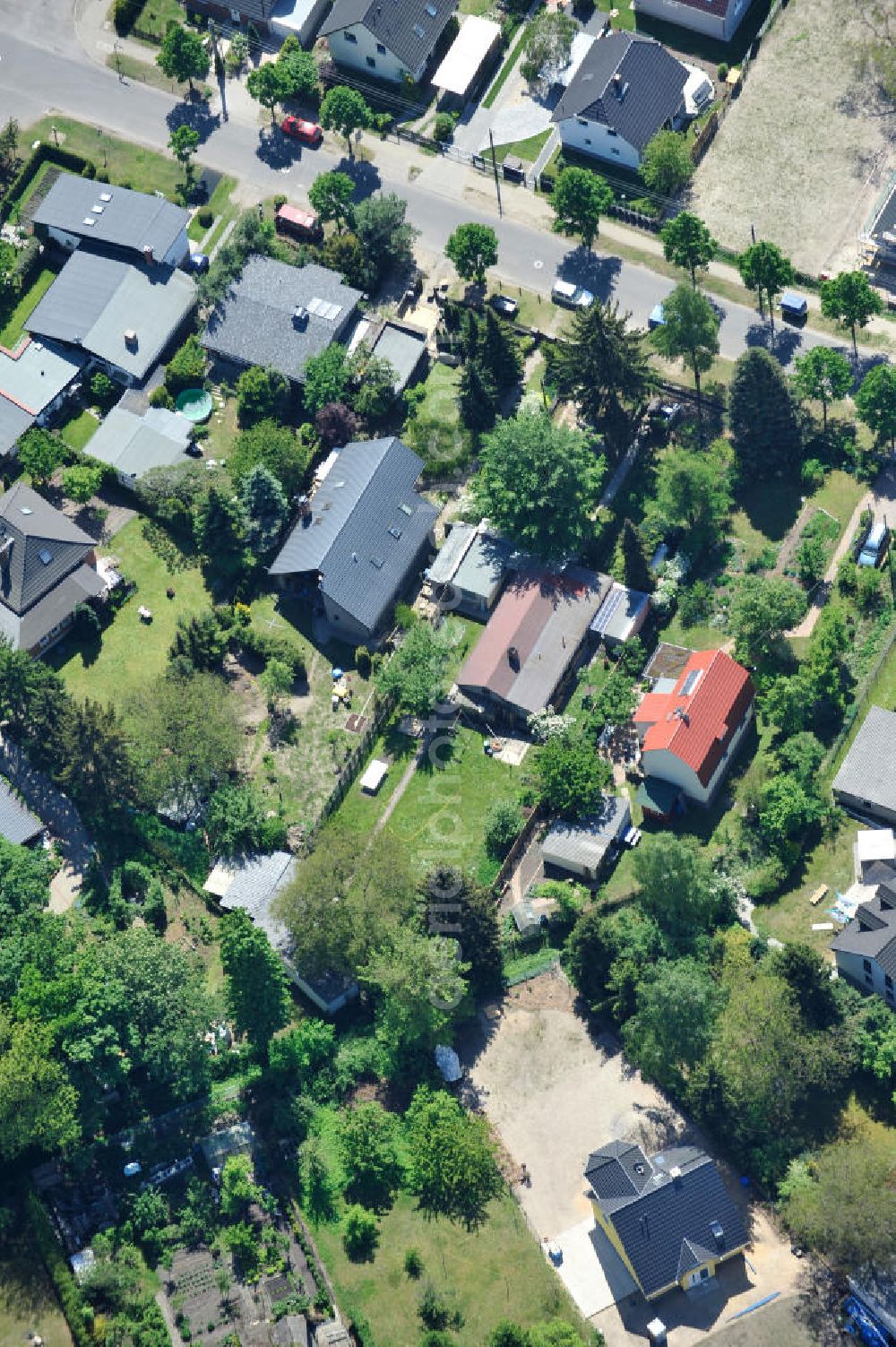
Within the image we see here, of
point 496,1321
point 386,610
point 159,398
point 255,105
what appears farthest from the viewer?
point 255,105

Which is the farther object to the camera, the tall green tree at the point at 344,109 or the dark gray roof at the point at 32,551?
the tall green tree at the point at 344,109

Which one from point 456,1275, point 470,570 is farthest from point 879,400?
point 456,1275

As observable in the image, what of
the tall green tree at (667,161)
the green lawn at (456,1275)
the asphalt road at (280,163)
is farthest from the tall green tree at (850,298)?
the green lawn at (456,1275)

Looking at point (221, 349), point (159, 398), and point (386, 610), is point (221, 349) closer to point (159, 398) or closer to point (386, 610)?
point (159, 398)

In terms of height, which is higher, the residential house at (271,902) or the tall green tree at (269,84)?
the tall green tree at (269,84)

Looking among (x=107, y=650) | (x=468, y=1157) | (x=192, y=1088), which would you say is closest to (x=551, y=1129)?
(x=468, y=1157)

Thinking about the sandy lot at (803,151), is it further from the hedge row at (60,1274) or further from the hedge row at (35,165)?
the hedge row at (60,1274)

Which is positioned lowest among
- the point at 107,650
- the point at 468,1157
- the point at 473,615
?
the point at 468,1157
